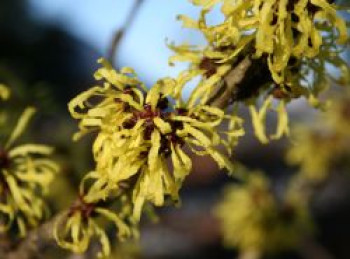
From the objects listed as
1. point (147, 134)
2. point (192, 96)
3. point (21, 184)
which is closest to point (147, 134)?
point (147, 134)

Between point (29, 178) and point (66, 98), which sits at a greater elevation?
point (29, 178)

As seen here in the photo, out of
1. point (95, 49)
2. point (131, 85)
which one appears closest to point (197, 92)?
point (131, 85)

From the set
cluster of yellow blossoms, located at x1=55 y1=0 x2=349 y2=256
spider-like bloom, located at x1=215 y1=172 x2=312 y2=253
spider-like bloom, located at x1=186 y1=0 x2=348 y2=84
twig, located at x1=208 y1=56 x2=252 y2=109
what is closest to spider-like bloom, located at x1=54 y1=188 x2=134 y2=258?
cluster of yellow blossoms, located at x1=55 y1=0 x2=349 y2=256

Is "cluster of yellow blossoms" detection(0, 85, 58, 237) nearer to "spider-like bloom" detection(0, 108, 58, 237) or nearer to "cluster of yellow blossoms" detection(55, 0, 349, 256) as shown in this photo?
"spider-like bloom" detection(0, 108, 58, 237)

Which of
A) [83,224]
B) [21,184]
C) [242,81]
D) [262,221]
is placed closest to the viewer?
[242,81]

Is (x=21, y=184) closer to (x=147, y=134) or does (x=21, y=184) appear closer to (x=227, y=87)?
(x=147, y=134)

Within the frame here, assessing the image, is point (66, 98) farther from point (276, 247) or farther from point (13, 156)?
Answer: point (13, 156)

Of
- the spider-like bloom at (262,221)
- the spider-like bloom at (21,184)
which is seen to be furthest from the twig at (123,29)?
the spider-like bloom at (262,221)
